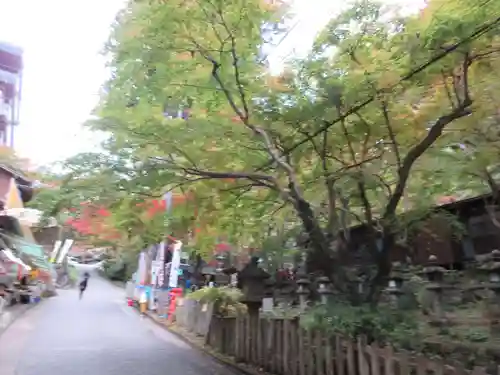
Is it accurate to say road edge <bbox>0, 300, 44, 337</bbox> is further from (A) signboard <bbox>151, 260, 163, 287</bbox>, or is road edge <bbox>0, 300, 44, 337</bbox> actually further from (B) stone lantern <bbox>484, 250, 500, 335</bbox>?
(B) stone lantern <bbox>484, 250, 500, 335</bbox>

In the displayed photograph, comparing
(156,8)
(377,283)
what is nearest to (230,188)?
(377,283)

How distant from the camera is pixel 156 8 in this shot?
658 cm

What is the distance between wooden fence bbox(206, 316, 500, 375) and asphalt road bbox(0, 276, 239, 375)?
0.63m

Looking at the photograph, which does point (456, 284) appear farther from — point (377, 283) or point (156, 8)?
point (156, 8)

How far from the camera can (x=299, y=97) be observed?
25.1 ft

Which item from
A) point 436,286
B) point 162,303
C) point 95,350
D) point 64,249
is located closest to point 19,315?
point 162,303

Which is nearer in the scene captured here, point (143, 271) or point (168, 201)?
point (168, 201)

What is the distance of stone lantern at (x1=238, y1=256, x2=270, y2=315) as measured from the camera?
33.4 ft

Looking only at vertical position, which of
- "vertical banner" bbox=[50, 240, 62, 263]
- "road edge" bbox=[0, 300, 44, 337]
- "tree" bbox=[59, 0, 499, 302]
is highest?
Answer: "vertical banner" bbox=[50, 240, 62, 263]

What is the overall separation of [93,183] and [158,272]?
642 inches

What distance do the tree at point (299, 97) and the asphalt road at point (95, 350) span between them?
3.69m

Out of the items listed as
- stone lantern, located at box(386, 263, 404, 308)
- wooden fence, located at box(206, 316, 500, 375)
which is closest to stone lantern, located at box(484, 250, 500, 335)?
stone lantern, located at box(386, 263, 404, 308)

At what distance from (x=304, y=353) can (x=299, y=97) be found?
3.96 m

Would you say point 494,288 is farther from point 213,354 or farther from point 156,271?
point 156,271
